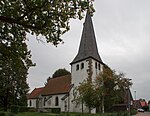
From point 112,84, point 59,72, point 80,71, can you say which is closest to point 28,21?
point 112,84

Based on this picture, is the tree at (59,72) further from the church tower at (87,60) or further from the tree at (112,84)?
the tree at (112,84)

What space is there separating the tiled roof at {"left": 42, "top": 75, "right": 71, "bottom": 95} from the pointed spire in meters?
5.11

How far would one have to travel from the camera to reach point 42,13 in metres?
9.30

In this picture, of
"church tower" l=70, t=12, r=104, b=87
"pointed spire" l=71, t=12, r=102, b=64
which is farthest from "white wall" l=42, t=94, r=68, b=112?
"pointed spire" l=71, t=12, r=102, b=64

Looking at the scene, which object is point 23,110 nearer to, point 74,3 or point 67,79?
point 67,79

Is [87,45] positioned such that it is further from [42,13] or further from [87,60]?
[42,13]

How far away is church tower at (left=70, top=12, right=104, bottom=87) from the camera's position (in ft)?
152

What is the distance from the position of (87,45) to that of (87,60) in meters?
3.77

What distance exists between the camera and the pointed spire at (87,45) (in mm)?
48228

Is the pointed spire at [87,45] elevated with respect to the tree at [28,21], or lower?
elevated

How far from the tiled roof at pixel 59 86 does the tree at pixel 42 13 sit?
39613mm

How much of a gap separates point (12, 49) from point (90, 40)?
39.0 metres

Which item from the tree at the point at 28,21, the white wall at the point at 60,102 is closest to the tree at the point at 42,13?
the tree at the point at 28,21

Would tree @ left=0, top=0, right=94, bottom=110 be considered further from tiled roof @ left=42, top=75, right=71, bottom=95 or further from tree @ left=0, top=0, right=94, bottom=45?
tiled roof @ left=42, top=75, right=71, bottom=95
